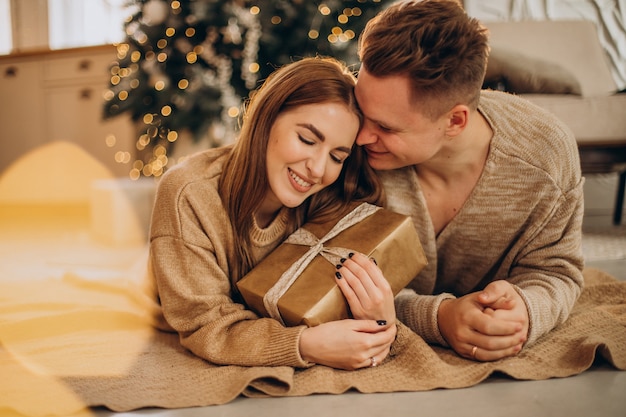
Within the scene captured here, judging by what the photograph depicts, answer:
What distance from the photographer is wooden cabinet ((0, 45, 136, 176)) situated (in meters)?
4.06

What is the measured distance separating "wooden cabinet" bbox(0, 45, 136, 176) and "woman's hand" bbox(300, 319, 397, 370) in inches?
136

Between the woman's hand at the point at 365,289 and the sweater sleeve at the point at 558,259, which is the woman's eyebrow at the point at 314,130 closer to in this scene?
the woman's hand at the point at 365,289

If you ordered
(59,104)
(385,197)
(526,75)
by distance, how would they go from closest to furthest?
(385,197) → (526,75) → (59,104)

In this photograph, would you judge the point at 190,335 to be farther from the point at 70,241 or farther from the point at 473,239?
the point at 70,241

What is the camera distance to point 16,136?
14.3ft

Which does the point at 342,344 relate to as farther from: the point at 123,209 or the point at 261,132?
the point at 123,209

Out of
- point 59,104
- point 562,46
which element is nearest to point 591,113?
point 562,46

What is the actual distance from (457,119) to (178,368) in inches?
30.7

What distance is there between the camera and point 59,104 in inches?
165

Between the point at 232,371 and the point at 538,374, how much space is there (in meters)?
0.54

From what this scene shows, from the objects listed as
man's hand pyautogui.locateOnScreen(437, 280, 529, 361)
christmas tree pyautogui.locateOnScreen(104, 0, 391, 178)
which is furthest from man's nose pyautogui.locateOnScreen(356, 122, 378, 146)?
christmas tree pyautogui.locateOnScreen(104, 0, 391, 178)

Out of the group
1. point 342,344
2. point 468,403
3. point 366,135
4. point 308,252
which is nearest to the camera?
point 468,403

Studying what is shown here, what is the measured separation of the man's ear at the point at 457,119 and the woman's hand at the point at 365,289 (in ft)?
1.27

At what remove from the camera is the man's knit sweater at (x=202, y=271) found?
98 centimetres
